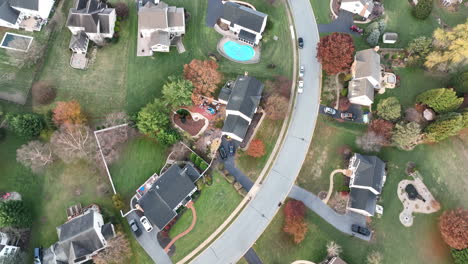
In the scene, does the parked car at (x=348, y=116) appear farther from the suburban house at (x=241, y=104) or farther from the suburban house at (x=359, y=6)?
the suburban house at (x=359, y=6)

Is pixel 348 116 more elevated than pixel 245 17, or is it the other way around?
pixel 245 17

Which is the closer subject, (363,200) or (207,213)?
(363,200)

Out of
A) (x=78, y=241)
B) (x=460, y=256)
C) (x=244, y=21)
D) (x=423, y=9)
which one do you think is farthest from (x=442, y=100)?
(x=78, y=241)

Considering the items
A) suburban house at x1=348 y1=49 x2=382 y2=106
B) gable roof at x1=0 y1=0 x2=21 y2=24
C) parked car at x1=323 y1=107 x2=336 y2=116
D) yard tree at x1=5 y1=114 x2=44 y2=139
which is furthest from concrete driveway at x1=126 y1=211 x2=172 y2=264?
gable roof at x1=0 y1=0 x2=21 y2=24

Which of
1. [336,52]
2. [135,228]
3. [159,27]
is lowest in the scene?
[135,228]

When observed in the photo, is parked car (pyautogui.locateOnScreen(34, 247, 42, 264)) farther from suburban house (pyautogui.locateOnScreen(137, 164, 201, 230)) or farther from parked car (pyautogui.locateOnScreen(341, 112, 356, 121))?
parked car (pyautogui.locateOnScreen(341, 112, 356, 121))

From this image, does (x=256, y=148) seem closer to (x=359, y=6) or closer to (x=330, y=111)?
(x=330, y=111)

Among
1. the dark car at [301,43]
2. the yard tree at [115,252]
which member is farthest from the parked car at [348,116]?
the yard tree at [115,252]
